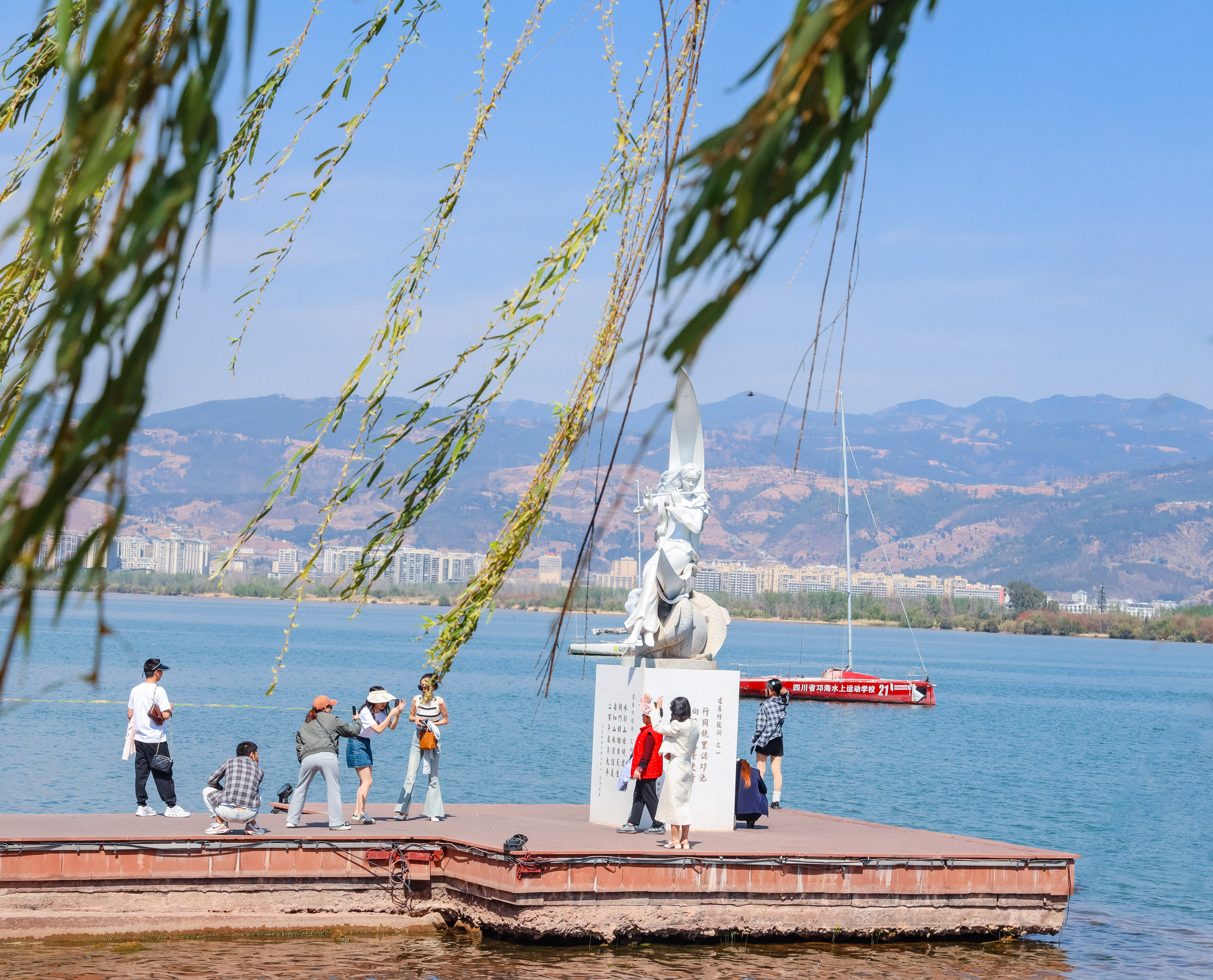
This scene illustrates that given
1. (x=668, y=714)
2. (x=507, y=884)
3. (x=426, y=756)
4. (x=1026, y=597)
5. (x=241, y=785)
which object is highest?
(x=1026, y=597)

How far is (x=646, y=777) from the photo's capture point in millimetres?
13148

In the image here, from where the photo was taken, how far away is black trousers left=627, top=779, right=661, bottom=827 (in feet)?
43.8

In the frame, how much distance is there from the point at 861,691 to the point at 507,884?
174ft

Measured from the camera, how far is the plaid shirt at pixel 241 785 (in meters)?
12.4

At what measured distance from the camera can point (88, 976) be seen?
11.1m

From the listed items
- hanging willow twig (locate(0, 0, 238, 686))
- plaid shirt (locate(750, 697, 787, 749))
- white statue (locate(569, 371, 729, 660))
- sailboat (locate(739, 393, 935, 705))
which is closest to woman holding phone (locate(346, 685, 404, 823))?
white statue (locate(569, 371, 729, 660))

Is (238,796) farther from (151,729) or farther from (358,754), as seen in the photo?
(151,729)

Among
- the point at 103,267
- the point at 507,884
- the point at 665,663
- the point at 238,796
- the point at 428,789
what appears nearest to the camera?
the point at 103,267

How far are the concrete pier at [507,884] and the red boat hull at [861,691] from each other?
4852 centimetres

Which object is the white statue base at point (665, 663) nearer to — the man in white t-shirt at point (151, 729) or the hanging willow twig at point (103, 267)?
the man in white t-shirt at point (151, 729)

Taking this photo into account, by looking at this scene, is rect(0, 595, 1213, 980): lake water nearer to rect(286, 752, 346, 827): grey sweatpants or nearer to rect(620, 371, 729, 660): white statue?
rect(286, 752, 346, 827): grey sweatpants

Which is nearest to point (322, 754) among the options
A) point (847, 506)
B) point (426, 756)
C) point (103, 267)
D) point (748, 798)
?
point (426, 756)

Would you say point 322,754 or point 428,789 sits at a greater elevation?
point 322,754

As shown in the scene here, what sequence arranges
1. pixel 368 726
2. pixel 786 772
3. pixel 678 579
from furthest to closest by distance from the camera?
pixel 786 772, pixel 678 579, pixel 368 726
